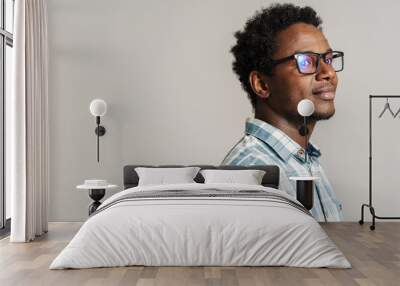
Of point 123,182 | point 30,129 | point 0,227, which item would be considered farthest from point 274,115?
point 0,227

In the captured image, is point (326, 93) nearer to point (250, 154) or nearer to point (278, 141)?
point (278, 141)

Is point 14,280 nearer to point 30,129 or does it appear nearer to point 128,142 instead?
point 30,129

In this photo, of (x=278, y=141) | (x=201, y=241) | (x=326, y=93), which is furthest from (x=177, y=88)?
(x=201, y=241)

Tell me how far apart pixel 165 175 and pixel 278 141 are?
5.28ft

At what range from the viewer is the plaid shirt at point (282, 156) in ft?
24.0

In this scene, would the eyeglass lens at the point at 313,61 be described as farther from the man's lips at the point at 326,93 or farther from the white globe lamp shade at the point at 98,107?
the white globe lamp shade at the point at 98,107

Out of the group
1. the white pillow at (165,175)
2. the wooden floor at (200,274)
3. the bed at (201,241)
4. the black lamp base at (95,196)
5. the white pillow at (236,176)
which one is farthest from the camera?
the black lamp base at (95,196)

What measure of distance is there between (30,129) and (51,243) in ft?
4.20

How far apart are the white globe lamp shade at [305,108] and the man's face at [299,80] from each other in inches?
5.8

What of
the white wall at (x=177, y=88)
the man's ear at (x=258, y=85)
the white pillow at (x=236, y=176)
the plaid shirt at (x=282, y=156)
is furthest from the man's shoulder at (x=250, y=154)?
the man's ear at (x=258, y=85)

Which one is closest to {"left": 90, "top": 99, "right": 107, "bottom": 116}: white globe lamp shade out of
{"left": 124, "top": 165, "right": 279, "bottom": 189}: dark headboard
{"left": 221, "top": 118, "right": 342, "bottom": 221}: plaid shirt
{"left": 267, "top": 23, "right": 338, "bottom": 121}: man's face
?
{"left": 124, "top": 165, "right": 279, "bottom": 189}: dark headboard

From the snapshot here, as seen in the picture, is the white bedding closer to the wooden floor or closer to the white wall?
the wooden floor

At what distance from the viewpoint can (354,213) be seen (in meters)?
7.43

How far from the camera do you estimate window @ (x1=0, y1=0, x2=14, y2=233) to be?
261 inches
